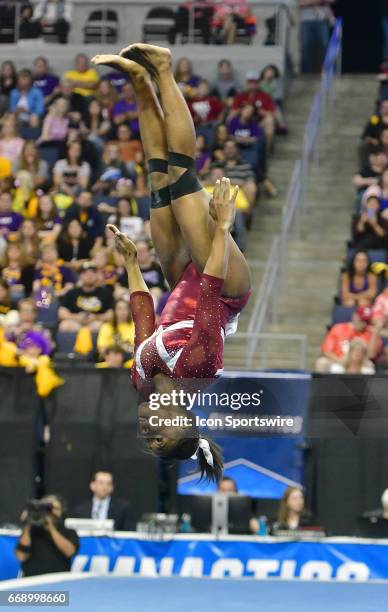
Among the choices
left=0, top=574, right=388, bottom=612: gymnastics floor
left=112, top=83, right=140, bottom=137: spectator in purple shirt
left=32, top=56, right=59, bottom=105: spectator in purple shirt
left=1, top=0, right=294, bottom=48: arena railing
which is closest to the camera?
left=0, top=574, right=388, bottom=612: gymnastics floor

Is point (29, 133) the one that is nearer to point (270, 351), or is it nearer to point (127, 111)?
point (127, 111)

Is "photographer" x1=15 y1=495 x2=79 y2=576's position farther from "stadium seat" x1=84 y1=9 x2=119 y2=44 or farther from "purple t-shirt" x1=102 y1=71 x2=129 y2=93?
"stadium seat" x1=84 y1=9 x2=119 y2=44

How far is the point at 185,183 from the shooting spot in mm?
6980

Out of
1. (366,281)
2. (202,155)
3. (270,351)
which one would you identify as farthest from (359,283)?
(202,155)

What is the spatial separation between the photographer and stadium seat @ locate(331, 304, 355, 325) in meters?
3.97

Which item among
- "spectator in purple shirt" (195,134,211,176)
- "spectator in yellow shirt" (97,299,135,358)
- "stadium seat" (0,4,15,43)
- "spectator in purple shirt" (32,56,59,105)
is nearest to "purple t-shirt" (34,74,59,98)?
"spectator in purple shirt" (32,56,59,105)

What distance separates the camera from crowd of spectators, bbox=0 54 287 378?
12.2m

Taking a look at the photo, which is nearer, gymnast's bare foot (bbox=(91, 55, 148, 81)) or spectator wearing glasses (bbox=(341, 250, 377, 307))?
A: gymnast's bare foot (bbox=(91, 55, 148, 81))

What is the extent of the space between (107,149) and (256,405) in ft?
25.1

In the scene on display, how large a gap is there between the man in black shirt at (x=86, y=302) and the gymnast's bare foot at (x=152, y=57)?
544 centimetres

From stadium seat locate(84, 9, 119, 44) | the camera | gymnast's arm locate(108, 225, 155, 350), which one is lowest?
the camera

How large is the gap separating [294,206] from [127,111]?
2.53 meters

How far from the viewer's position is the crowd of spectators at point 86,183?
12.2 metres

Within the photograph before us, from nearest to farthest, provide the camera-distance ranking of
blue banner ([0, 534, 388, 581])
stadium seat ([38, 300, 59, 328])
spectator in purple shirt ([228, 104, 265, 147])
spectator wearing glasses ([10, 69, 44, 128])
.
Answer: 1. blue banner ([0, 534, 388, 581])
2. stadium seat ([38, 300, 59, 328])
3. spectator in purple shirt ([228, 104, 265, 147])
4. spectator wearing glasses ([10, 69, 44, 128])
